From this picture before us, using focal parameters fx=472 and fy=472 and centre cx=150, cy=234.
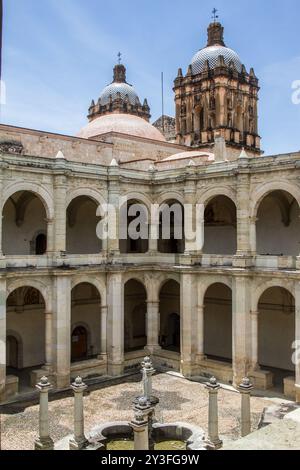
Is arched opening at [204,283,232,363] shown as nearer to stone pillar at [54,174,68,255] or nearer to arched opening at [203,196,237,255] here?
arched opening at [203,196,237,255]

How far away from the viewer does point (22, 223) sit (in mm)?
25641

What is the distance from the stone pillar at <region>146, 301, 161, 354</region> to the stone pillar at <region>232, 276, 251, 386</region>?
17.7ft

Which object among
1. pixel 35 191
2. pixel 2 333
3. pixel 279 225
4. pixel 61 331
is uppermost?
pixel 35 191

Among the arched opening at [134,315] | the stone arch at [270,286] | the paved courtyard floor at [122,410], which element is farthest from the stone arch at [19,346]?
the stone arch at [270,286]

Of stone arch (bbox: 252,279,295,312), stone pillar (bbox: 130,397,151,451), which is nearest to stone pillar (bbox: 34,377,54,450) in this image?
stone pillar (bbox: 130,397,151,451)

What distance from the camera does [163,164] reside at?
28938 mm

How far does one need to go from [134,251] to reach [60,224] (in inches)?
313

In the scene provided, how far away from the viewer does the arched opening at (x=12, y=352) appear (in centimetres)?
2556

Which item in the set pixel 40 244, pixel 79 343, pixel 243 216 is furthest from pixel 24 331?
pixel 243 216

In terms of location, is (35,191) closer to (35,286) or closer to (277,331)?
(35,286)

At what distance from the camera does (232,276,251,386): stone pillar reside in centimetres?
2203

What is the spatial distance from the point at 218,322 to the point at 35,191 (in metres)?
13.2
